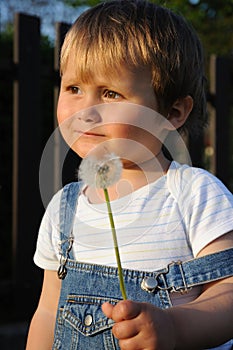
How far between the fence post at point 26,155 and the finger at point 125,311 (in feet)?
7.73

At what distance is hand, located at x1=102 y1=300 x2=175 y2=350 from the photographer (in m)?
1.11

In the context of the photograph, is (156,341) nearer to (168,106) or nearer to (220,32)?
(168,106)

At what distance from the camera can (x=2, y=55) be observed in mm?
4555

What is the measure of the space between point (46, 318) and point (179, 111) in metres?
0.67

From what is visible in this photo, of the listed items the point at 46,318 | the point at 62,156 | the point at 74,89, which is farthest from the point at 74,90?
the point at 62,156

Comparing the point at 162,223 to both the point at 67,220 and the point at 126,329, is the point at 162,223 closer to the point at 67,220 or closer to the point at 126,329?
the point at 67,220

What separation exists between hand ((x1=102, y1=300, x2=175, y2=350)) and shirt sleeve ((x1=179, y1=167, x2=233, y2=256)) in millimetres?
333

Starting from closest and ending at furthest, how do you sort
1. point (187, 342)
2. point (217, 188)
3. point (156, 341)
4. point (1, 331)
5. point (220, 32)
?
point (156, 341) < point (187, 342) < point (217, 188) < point (1, 331) < point (220, 32)

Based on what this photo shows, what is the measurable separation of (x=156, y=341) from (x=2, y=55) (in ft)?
12.2

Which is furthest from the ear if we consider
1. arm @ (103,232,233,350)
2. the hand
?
the hand

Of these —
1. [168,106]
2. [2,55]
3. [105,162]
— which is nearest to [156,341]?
[105,162]

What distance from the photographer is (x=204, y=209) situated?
58.2 inches

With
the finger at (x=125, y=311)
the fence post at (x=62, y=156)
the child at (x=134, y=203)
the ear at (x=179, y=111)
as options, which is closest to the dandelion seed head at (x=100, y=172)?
the finger at (x=125, y=311)

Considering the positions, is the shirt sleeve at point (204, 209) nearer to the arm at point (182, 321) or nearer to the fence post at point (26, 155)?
the arm at point (182, 321)
